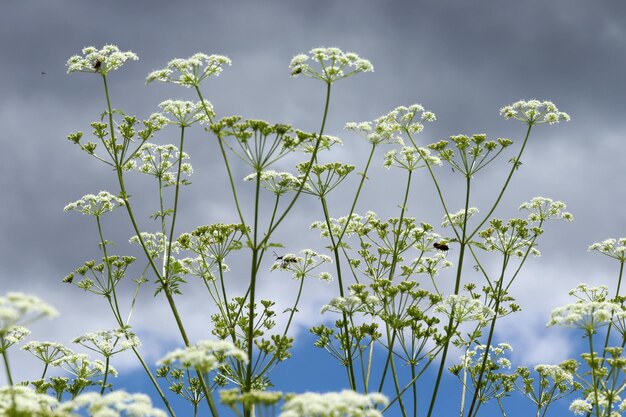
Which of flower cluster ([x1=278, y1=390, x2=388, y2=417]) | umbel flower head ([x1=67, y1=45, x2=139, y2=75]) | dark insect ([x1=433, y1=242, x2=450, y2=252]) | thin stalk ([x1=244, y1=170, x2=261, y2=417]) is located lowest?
flower cluster ([x1=278, y1=390, x2=388, y2=417])

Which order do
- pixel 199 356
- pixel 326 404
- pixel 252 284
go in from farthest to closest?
pixel 252 284 → pixel 199 356 → pixel 326 404

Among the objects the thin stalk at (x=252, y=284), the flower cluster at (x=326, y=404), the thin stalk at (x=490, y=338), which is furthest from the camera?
the thin stalk at (x=490, y=338)

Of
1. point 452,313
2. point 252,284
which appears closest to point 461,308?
point 452,313

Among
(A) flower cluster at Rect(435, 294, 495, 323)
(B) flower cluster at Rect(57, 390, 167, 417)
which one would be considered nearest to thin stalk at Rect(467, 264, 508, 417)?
(A) flower cluster at Rect(435, 294, 495, 323)

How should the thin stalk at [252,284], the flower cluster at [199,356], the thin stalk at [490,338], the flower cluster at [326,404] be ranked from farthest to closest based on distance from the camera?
the thin stalk at [490,338]
the thin stalk at [252,284]
the flower cluster at [199,356]
the flower cluster at [326,404]

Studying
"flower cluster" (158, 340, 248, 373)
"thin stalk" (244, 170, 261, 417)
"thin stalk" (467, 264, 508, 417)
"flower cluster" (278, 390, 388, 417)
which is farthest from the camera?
"thin stalk" (467, 264, 508, 417)

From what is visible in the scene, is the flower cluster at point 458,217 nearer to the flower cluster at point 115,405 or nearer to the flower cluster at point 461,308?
the flower cluster at point 461,308

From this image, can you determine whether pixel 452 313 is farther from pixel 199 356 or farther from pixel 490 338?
pixel 199 356

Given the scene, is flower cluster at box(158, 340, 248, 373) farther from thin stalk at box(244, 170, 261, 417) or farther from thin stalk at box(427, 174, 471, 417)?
thin stalk at box(427, 174, 471, 417)

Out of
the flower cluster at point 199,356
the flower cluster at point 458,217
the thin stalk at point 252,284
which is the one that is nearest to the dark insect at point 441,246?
the flower cluster at point 458,217

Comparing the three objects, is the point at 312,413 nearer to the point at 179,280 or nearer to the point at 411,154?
the point at 179,280

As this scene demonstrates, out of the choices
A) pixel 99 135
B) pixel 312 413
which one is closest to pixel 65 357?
pixel 99 135
